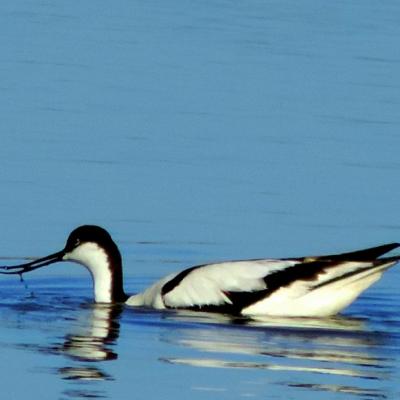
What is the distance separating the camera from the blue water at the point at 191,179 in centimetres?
1235

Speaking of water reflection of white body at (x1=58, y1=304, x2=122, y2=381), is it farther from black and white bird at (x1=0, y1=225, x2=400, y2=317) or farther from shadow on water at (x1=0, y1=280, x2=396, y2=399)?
black and white bird at (x1=0, y1=225, x2=400, y2=317)

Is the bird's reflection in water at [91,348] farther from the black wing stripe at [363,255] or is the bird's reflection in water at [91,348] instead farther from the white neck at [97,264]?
the black wing stripe at [363,255]

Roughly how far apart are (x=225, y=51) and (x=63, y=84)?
3.60m

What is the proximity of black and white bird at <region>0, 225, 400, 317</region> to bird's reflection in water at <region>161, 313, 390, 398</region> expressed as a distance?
0.12 metres

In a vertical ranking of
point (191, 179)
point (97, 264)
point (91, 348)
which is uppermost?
point (191, 179)

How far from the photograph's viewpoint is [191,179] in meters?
18.1

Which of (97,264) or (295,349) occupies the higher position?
(97,264)

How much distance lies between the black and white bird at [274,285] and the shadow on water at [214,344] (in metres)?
0.12

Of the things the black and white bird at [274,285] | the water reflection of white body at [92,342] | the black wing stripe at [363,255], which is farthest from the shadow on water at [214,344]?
the black wing stripe at [363,255]

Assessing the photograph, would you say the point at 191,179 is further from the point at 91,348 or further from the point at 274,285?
the point at 91,348

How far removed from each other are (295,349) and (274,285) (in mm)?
1408

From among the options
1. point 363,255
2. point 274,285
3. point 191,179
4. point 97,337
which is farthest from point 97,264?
point 191,179

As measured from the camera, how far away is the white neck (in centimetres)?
1506

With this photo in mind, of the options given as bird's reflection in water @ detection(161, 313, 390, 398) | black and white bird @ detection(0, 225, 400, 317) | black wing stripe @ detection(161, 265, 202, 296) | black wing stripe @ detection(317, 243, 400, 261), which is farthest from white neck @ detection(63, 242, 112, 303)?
black wing stripe @ detection(317, 243, 400, 261)
